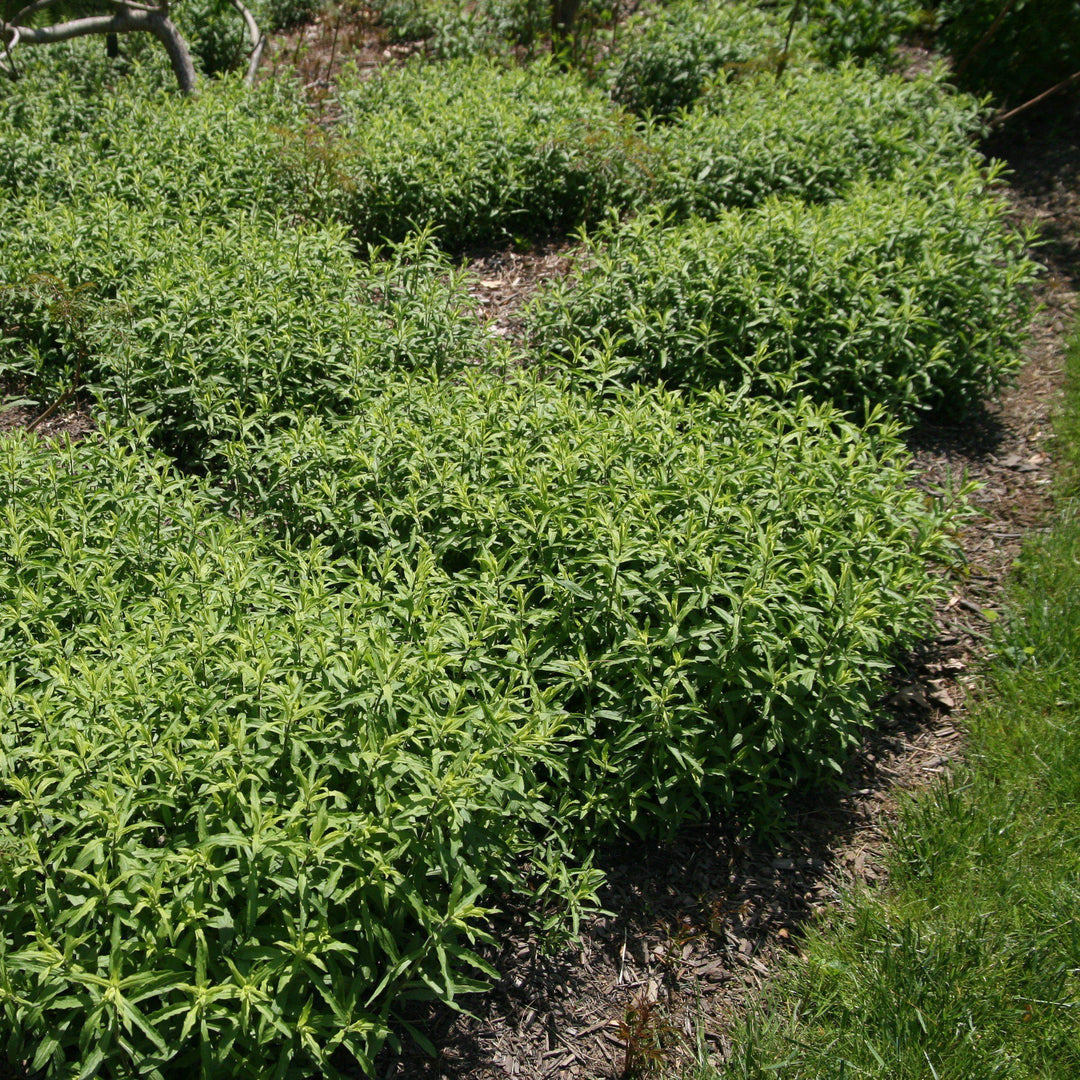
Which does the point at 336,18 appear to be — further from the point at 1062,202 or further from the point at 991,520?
the point at 991,520

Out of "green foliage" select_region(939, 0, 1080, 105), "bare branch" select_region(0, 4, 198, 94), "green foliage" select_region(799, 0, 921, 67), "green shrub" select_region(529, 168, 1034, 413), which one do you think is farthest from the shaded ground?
"green foliage" select_region(799, 0, 921, 67)

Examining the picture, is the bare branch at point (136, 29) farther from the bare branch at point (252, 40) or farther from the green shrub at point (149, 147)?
the bare branch at point (252, 40)

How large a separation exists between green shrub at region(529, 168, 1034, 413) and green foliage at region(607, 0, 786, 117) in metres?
3.06

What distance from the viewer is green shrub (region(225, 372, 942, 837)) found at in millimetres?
3254

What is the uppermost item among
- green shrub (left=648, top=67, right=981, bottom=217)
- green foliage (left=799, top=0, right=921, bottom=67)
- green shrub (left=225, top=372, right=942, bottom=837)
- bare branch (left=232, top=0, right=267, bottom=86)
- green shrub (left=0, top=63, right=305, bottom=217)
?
bare branch (left=232, top=0, right=267, bottom=86)

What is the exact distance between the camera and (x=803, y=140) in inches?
267

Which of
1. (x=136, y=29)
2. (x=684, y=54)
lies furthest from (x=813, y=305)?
(x=136, y=29)

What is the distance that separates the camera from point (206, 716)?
2.78 m

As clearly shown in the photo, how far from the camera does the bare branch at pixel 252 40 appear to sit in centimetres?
827

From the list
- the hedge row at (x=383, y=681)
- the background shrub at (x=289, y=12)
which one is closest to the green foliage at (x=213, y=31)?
the background shrub at (x=289, y=12)

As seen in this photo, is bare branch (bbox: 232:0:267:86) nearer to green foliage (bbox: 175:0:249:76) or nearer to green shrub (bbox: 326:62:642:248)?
green foliage (bbox: 175:0:249:76)

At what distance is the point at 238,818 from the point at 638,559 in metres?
1.68

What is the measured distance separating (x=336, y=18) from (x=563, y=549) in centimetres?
884

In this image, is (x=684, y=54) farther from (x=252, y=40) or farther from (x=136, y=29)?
(x=136, y=29)
